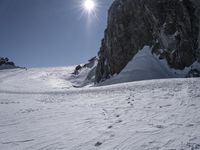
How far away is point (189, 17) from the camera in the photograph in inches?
1364

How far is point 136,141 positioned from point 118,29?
1694 inches

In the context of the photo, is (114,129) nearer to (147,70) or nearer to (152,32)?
(147,70)

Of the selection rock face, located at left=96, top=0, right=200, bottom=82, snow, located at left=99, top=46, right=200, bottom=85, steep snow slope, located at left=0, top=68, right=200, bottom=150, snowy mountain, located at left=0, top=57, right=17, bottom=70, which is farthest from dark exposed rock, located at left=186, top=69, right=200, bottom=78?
snowy mountain, located at left=0, top=57, right=17, bottom=70

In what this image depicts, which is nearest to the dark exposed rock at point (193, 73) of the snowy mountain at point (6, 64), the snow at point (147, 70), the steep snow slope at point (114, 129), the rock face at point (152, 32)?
the snow at point (147, 70)

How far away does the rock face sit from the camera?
1348 inches

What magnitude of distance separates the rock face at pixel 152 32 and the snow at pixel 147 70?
36.1 inches

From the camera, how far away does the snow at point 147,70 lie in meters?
34.3

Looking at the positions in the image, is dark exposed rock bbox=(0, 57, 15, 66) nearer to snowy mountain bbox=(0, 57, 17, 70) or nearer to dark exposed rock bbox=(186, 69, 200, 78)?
snowy mountain bbox=(0, 57, 17, 70)

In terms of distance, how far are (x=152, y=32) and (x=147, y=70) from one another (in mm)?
8699

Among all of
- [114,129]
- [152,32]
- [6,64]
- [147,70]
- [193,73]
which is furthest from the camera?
[6,64]

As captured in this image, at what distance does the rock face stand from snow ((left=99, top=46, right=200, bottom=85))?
92 cm

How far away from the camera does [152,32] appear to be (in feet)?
137

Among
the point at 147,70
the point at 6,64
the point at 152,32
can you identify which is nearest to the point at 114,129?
the point at 147,70

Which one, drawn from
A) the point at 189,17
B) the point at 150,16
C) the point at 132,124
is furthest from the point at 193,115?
the point at 150,16
